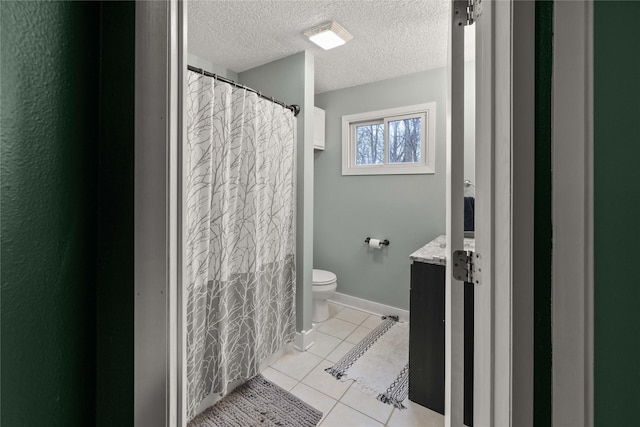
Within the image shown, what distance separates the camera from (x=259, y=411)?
1540 mm

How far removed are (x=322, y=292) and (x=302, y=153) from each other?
1.27 m

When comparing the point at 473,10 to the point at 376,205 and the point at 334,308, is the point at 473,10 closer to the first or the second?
the point at 376,205

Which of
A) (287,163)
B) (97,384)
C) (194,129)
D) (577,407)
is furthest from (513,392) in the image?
(287,163)

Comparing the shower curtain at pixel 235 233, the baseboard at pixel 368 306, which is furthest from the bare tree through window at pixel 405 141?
the baseboard at pixel 368 306

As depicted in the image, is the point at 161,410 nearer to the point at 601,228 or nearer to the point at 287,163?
the point at 601,228

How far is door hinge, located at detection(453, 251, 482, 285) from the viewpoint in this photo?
2.40 feet

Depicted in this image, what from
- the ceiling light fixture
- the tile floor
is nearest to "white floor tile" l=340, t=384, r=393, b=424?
the tile floor

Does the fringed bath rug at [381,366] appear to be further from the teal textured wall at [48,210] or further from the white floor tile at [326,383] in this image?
the teal textured wall at [48,210]

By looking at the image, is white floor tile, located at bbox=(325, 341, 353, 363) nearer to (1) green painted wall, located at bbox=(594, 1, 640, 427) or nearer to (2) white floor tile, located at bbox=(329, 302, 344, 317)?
(2) white floor tile, located at bbox=(329, 302, 344, 317)

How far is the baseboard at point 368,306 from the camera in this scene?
2723mm

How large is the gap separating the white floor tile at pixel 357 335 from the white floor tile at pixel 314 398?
0.68 meters

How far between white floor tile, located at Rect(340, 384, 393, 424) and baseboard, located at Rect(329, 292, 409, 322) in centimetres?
116

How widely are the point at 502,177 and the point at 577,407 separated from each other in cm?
45

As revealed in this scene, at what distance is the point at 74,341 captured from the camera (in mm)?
659
